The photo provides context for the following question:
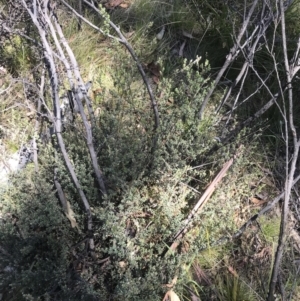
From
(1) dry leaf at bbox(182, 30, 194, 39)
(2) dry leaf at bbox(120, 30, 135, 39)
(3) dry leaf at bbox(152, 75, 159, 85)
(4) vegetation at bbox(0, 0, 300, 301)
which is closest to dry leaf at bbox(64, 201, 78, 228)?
(4) vegetation at bbox(0, 0, 300, 301)

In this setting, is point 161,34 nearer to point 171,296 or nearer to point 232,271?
point 232,271

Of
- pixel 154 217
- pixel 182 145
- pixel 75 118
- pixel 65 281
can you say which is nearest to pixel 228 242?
pixel 154 217

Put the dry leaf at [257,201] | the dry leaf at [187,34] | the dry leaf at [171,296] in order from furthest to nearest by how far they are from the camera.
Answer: the dry leaf at [187,34] → the dry leaf at [257,201] → the dry leaf at [171,296]

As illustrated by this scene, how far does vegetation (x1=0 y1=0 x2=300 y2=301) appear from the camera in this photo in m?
1.91

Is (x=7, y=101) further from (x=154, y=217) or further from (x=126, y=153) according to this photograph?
(x=154, y=217)

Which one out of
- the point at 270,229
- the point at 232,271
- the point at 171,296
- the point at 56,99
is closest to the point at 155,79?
the point at 56,99

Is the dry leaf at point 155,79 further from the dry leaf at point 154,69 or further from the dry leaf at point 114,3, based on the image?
the dry leaf at point 114,3

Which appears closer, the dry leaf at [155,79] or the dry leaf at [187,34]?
the dry leaf at [155,79]

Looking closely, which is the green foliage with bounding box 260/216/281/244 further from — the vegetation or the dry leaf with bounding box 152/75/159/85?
the dry leaf with bounding box 152/75/159/85

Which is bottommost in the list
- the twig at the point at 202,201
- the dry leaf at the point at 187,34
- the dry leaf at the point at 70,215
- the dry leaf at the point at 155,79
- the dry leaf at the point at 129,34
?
the twig at the point at 202,201

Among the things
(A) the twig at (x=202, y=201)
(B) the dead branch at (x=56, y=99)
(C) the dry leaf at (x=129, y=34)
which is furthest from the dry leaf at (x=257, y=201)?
(C) the dry leaf at (x=129, y=34)

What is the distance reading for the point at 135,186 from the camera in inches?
84.3

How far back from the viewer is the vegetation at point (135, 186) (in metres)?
1.91

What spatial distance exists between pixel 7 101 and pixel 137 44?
3.08ft
